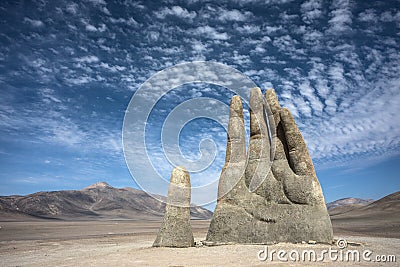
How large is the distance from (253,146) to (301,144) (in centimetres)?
226

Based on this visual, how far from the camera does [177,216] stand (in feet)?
43.5

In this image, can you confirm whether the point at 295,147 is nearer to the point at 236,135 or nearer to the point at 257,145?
the point at 257,145

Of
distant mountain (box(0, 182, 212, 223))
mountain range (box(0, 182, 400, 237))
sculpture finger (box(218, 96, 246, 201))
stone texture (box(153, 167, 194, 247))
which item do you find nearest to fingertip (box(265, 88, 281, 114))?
sculpture finger (box(218, 96, 246, 201))

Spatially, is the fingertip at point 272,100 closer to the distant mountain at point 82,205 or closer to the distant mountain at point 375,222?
the distant mountain at point 375,222

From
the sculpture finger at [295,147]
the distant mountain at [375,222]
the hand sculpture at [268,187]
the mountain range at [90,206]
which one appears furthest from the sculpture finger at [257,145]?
the mountain range at [90,206]

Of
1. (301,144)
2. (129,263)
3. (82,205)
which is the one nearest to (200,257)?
(129,263)

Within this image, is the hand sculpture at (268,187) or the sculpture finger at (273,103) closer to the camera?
the hand sculpture at (268,187)

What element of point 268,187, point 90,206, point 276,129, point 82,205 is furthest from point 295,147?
point 90,206

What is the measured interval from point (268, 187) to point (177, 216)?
4.31m

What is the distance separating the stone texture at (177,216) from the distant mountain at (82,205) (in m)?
77.4

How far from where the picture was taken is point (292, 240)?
13055mm

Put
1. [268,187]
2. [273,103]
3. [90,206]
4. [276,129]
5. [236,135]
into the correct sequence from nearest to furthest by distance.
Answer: [268,187], [276,129], [236,135], [273,103], [90,206]

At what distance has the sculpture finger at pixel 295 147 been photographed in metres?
14.1

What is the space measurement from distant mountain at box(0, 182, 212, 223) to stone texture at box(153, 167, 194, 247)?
77359mm
